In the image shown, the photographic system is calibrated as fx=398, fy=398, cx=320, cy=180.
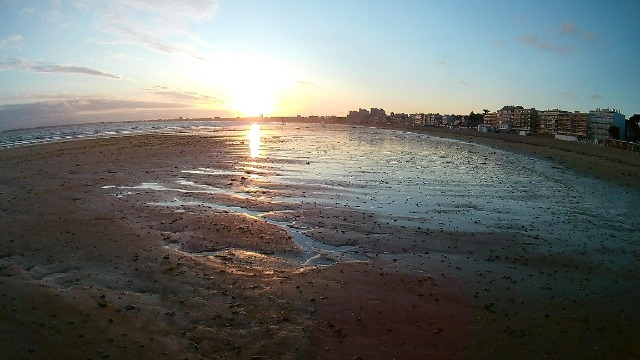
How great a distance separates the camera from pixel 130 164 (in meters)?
30.6

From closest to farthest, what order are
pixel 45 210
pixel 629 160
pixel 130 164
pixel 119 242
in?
pixel 119 242 → pixel 45 210 → pixel 130 164 → pixel 629 160

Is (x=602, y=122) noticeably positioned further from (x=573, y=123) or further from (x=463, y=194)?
(x=463, y=194)

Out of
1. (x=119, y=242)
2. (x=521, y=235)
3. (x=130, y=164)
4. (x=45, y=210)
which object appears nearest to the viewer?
(x=119, y=242)

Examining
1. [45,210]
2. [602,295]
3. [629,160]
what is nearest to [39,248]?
[45,210]

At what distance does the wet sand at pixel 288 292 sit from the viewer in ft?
23.6

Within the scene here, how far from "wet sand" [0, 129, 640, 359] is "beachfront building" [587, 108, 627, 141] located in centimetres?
13925

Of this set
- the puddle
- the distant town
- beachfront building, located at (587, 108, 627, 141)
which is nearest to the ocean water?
the puddle

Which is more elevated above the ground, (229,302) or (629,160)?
(629,160)

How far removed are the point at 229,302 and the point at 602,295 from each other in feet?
28.6

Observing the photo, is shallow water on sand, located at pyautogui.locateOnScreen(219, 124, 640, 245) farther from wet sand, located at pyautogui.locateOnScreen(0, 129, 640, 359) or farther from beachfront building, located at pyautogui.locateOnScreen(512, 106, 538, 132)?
beachfront building, located at pyautogui.locateOnScreen(512, 106, 538, 132)

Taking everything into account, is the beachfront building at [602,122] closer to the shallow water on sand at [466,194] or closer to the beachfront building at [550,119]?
the beachfront building at [550,119]

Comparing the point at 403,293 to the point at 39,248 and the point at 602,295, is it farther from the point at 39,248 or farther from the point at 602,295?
the point at 39,248

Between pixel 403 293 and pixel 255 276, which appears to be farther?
pixel 255 276

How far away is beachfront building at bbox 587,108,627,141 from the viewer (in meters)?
125
